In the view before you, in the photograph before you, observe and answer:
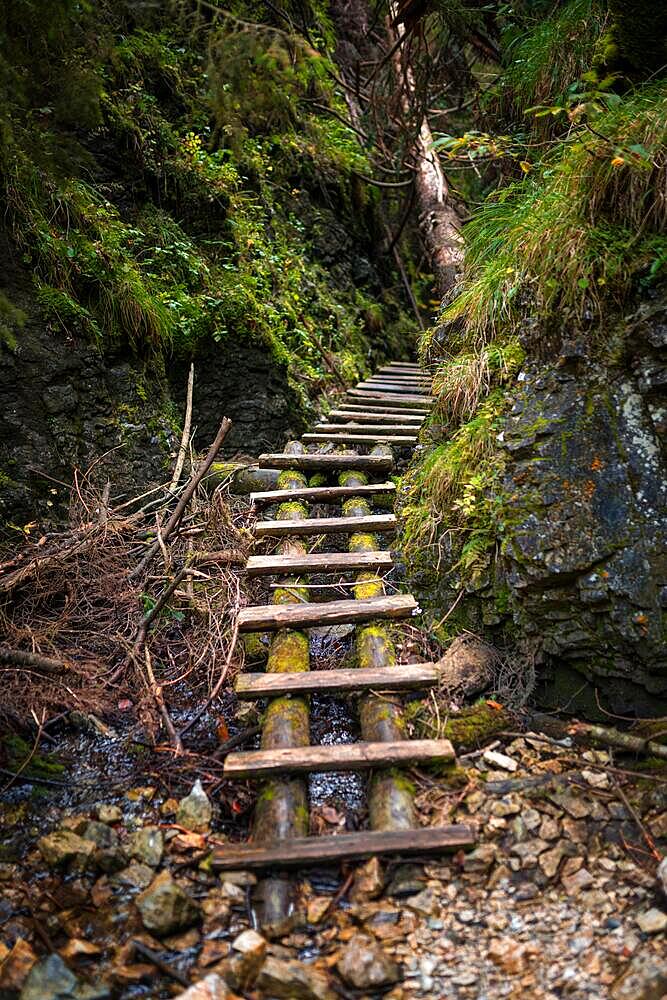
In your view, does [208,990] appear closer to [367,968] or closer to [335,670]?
[367,968]

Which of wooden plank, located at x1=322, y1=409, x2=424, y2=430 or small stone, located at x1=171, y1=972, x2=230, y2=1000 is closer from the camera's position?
small stone, located at x1=171, y1=972, x2=230, y2=1000

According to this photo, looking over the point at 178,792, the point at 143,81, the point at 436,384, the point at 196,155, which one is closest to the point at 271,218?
the point at 196,155

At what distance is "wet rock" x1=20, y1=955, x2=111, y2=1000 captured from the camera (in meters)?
1.81

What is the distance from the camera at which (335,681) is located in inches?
112

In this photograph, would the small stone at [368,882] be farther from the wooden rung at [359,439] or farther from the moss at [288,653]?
the wooden rung at [359,439]

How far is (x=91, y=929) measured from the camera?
2111 millimetres

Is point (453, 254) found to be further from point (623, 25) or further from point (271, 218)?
point (623, 25)

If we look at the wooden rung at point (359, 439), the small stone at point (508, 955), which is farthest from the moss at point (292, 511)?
the small stone at point (508, 955)

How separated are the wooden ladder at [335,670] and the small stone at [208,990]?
1.24 ft

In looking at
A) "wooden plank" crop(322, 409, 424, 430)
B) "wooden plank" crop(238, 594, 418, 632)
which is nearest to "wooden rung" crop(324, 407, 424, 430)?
"wooden plank" crop(322, 409, 424, 430)

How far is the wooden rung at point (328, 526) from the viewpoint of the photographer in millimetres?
3943

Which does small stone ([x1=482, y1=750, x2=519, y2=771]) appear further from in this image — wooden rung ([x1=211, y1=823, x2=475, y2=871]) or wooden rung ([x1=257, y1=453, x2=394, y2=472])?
wooden rung ([x1=257, y1=453, x2=394, y2=472])

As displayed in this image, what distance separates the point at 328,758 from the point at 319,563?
1285 millimetres

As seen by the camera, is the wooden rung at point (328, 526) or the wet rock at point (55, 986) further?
the wooden rung at point (328, 526)
